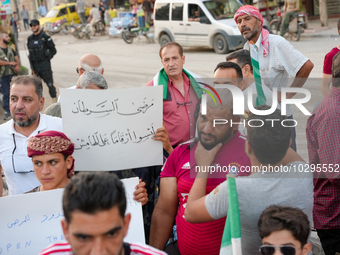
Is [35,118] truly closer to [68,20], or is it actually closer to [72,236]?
[72,236]

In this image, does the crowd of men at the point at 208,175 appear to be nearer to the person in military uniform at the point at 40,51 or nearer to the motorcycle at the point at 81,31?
the person in military uniform at the point at 40,51

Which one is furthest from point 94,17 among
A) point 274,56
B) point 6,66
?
point 274,56

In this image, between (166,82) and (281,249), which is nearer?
(281,249)

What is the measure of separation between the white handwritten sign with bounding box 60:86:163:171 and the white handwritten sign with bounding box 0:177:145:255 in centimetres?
47

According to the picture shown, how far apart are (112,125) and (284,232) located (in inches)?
60.6

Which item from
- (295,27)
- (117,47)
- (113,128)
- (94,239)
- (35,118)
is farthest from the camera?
(117,47)

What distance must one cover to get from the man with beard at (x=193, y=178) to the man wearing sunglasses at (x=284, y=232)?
20.6 inches

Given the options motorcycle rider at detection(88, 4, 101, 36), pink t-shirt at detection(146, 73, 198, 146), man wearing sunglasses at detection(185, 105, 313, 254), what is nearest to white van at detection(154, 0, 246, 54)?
motorcycle rider at detection(88, 4, 101, 36)

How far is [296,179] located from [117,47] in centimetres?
1975

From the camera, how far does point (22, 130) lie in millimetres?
3268

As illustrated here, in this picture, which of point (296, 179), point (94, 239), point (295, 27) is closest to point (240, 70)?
point (296, 179)

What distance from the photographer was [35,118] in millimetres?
3291

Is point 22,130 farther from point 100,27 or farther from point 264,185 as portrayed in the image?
point 100,27

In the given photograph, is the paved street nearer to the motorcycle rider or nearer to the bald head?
the bald head
